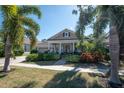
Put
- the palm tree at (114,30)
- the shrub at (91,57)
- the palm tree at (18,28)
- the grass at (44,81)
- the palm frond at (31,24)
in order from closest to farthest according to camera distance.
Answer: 1. the grass at (44,81)
2. the palm tree at (114,30)
3. the palm tree at (18,28)
4. the palm frond at (31,24)
5. the shrub at (91,57)

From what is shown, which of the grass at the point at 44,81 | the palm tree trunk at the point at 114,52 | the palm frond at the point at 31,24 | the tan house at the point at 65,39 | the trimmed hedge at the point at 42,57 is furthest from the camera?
the tan house at the point at 65,39

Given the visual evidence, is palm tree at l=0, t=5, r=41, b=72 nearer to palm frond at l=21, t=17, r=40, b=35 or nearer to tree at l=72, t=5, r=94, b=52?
palm frond at l=21, t=17, r=40, b=35

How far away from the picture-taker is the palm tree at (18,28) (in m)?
14.0

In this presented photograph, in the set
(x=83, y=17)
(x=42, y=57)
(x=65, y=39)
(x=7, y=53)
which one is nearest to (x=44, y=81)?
(x=7, y=53)

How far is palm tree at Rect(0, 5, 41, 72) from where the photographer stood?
45.8 feet

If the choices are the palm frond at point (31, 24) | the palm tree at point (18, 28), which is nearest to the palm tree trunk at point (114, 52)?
the palm tree at point (18, 28)

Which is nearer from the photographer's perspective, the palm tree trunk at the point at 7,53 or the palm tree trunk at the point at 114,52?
the palm tree trunk at the point at 114,52

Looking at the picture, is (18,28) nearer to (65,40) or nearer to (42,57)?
(42,57)

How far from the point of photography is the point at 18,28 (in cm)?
1403

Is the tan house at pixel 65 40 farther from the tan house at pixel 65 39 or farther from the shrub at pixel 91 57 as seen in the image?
the shrub at pixel 91 57

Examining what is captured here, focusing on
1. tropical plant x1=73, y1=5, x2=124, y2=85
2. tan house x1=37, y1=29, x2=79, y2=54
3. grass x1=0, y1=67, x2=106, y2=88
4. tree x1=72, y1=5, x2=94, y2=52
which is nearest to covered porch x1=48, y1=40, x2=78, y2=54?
tan house x1=37, y1=29, x2=79, y2=54

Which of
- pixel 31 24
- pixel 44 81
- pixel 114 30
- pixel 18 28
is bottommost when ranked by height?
pixel 44 81
